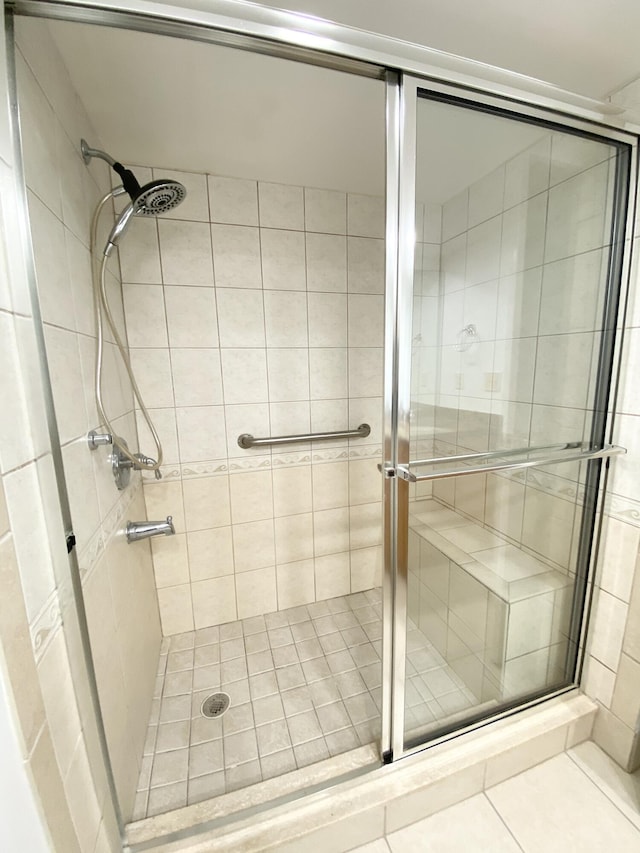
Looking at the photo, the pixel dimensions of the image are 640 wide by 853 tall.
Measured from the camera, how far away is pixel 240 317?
57.2 inches

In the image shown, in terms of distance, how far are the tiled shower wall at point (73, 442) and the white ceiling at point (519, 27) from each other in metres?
0.57

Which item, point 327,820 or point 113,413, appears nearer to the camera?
point 327,820

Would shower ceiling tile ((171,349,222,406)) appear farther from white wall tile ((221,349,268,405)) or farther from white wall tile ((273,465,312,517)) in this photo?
white wall tile ((273,465,312,517))

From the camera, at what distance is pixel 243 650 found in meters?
1.47

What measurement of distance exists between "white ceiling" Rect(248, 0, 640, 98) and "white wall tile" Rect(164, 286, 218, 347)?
0.85m

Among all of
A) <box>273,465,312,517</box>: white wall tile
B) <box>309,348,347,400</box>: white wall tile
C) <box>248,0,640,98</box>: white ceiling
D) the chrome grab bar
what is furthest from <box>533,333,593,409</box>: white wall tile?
<box>273,465,312,517</box>: white wall tile

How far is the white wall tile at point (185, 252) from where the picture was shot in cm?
133

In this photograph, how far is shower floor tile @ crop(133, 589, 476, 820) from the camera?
0.99m

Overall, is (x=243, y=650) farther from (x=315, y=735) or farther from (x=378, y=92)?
(x=378, y=92)

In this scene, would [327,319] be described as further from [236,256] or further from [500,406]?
[500,406]

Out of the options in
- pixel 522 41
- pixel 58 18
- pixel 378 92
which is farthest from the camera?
pixel 378 92

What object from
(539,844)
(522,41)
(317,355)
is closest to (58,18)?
(522,41)

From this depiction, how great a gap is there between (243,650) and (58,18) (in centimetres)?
192

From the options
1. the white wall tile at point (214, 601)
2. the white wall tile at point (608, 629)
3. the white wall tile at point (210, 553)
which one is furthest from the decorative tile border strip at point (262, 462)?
the white wall tile at point (608, 629)
